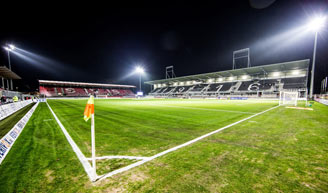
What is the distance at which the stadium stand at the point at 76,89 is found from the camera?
61031mm

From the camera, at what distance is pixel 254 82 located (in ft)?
155

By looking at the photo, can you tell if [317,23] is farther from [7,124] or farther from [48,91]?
[48,91]

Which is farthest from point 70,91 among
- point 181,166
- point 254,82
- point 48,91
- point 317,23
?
point 317,23

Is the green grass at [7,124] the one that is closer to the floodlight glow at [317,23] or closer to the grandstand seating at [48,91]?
the floodlight glow at [317,23]

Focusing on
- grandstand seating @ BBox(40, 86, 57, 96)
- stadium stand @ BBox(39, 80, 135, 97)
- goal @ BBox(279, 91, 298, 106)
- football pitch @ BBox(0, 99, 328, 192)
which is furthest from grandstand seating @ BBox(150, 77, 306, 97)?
grandstand seating @ BBox(40, 86, 57, 96)

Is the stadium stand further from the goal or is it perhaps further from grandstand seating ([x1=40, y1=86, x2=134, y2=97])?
the goal

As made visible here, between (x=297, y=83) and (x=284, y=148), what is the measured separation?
49.9 meters

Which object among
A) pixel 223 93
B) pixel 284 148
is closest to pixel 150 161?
pixel 284 148

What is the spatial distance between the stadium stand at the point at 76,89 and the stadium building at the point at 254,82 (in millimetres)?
35654

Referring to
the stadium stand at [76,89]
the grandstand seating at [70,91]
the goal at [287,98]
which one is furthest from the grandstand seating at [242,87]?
the grandstand seating at [70,91]

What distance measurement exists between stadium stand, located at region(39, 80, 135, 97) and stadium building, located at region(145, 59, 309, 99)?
117 feet

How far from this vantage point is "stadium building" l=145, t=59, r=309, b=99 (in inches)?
1507

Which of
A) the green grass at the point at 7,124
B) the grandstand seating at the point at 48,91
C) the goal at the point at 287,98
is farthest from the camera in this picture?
the grandstand seating at the point at 48,91

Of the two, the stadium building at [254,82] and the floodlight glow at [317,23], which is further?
the stadium building at [254,82]
